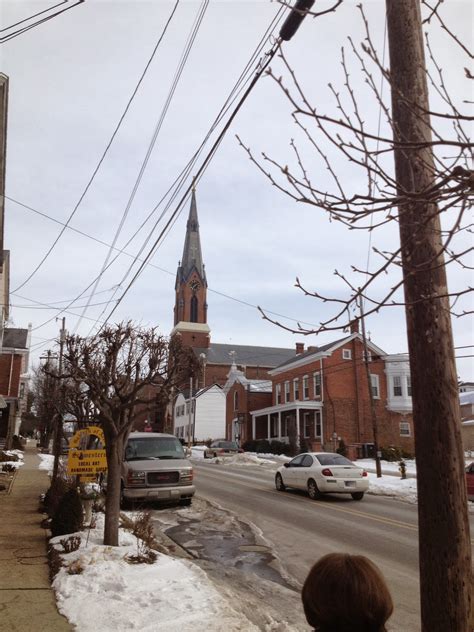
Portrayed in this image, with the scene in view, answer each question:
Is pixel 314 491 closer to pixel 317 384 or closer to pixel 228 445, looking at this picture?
pixel 317 384

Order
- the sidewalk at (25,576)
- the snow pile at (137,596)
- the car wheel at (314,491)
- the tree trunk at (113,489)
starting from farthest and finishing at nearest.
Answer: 1. the car wheel at (314,491)
2. the tree trunk at (113,489)
3. the sidewalk at (25,576)
4. the snow pile at (137,596)

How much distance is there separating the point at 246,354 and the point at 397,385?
50.4 meters

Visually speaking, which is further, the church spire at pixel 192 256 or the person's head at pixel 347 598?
the church spire at pixel 192 256

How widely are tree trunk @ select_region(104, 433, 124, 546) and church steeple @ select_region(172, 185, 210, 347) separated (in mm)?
82758

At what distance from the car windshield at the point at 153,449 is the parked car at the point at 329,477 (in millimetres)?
4190

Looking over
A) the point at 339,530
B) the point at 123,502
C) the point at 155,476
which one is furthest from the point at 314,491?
the point at 123,502

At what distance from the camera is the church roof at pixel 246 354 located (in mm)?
88938

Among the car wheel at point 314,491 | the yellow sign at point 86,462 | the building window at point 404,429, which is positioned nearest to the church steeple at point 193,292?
the building window at point 404,429

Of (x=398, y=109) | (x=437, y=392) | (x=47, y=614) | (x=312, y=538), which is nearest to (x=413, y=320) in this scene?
(x=437, y=392)

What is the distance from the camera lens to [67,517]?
8.82m

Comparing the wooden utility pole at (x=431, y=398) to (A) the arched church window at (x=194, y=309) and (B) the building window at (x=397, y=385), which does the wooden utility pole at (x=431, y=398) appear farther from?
(A) the arched church window at (x=194, y=309)

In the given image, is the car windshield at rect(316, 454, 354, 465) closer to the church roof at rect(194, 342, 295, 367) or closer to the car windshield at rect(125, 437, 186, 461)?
the car windshield at rect(125, 437, 186, 461)

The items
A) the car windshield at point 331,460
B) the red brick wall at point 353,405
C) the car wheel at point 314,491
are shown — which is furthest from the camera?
the red brick wall at point 353,405

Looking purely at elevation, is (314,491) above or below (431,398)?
below
